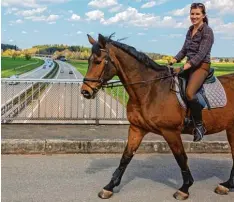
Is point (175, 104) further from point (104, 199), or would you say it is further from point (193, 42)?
point (104, 199)

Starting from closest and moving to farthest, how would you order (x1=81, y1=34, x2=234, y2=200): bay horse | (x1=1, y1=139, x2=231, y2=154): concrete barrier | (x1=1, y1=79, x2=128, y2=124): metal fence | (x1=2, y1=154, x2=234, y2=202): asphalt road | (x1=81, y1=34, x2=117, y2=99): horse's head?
1. (x1=81, y1=34, x2=117, y2=99): horse's head
2. (x1=81, y1=34, x2=234, y2=200): bay horse
3. (x1=2, y1=154, x2=234, y2=202): asphalt road
4. (x1=1, y1=139, x2=231, y2=154): concrete barrier
5. (x1=1, y1=79, x2=128, y2=124): metal fence

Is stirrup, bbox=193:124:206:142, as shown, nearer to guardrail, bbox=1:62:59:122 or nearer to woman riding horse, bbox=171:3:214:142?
woman riding horse, bbox=171:3:214:142

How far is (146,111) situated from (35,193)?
197 cm

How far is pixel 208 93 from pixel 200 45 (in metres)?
0.77

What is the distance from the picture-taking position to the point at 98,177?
7.02 meters

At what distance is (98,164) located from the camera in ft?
25.9

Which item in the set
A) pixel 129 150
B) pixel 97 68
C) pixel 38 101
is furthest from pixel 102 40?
pixel 38 101

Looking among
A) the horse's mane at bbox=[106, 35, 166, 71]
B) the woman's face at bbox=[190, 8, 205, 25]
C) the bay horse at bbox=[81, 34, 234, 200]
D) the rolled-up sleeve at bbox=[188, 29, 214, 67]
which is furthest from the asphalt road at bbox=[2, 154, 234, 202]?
the woman's face at bbox=[190, 8, 205, 25]

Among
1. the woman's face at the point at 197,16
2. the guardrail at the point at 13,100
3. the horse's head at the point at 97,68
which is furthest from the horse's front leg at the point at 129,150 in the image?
the guardrail at the point at 13,100

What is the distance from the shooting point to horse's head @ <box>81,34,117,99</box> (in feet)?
18.1

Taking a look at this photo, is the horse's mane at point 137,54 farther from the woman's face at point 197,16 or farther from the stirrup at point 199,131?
the stirrup at point 199,131

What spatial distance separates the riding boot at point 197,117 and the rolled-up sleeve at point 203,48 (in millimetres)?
540

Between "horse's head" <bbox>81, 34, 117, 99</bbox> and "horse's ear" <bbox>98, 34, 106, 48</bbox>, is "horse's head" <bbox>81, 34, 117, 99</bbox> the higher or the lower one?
the lower one

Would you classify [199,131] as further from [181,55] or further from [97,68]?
[97,68]
